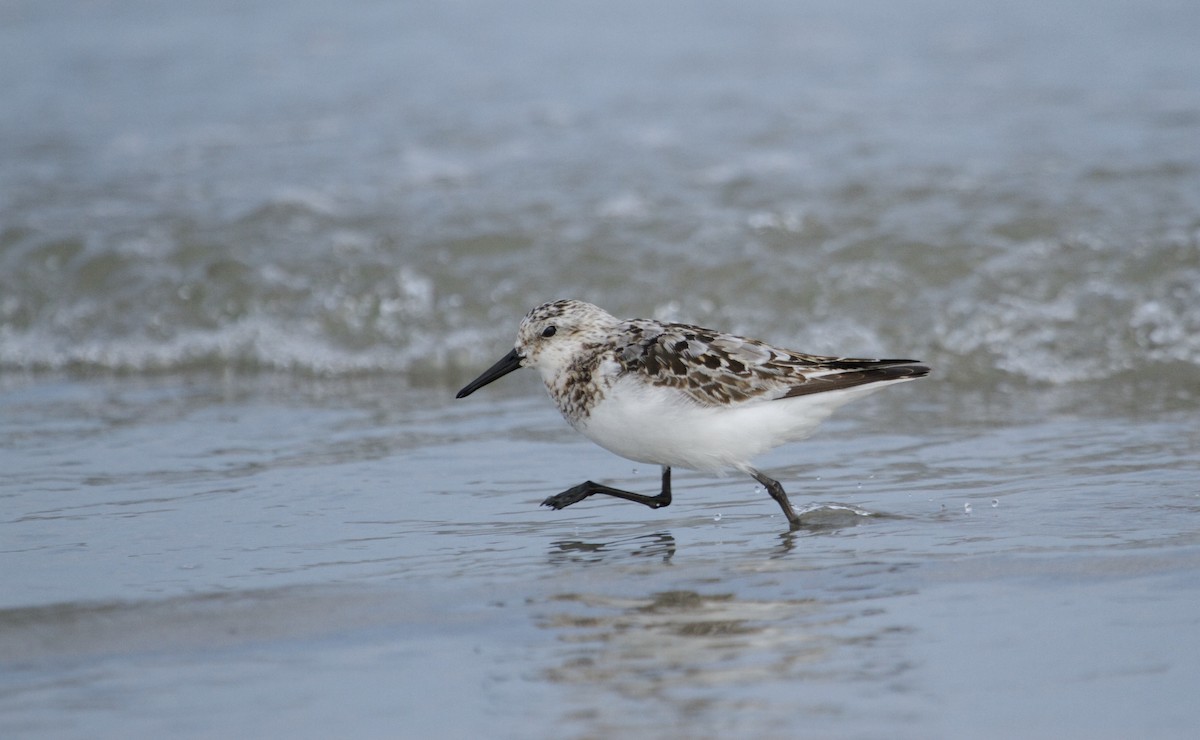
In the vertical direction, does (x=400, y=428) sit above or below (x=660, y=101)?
below

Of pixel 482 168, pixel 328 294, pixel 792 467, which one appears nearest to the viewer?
pixel 792 467

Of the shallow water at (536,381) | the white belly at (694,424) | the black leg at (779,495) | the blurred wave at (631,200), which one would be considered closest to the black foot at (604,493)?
the shallow water at (536,381)

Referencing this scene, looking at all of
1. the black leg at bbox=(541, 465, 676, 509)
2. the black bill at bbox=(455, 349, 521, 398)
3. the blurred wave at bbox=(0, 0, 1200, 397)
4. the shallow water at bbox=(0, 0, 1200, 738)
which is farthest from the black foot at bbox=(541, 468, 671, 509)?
the blurred wave at bbox=(0, 0, 1200, 397)

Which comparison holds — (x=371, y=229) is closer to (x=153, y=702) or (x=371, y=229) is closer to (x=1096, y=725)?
(x=153, y=702)

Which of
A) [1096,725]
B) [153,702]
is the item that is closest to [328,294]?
[153,702]

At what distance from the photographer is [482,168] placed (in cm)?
1228

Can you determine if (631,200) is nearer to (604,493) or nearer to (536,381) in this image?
(536,381)

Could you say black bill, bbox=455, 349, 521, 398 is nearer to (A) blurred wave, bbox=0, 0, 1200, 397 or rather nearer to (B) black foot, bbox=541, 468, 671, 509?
(B) black foot, bbox=541, 468, 671, 509

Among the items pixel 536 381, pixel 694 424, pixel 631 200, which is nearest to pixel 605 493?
pixel 694 424

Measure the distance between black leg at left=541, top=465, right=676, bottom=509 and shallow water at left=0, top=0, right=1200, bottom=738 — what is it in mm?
101

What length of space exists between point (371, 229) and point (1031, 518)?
6635 mm

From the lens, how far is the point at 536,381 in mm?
8914

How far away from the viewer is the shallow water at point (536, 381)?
4098mm

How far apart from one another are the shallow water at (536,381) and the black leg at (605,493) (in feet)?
0.33
